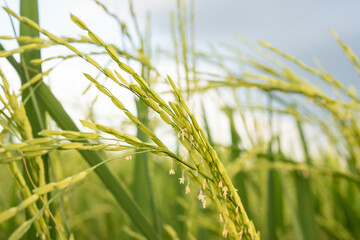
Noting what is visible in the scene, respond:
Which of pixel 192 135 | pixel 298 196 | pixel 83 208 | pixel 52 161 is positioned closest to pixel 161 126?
pixel 298 196

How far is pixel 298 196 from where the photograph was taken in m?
1.21

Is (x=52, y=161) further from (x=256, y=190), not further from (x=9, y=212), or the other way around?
(x=256, y=190)

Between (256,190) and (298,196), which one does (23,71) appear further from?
(256,190)

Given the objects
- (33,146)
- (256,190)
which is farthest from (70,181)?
(256,190)

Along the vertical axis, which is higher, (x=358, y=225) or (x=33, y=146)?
(x=33, y=146)

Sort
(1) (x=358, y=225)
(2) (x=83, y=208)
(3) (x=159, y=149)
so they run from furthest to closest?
(2) (x=83, y=208)
(1) (x=358, y=225)
(3) (x=159, y=149)

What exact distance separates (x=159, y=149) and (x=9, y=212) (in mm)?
165

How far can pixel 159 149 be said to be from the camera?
0.43 meters

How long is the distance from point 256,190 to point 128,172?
102 cm

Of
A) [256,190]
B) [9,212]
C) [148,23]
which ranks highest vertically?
[148,23]

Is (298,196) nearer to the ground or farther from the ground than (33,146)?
nearer to the ground

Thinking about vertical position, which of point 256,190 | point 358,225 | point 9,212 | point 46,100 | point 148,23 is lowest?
point 358,225

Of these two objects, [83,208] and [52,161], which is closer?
[52,161]

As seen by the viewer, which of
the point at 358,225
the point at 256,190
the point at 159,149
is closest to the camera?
the point at 159,149
